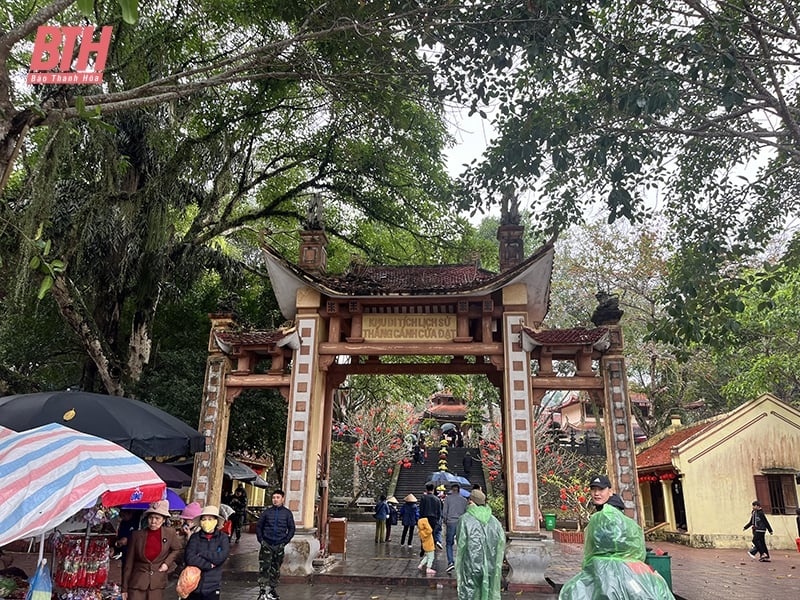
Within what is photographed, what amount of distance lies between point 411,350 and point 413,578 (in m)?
3.43

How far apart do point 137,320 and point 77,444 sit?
28.7 feet

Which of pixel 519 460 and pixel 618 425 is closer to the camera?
pixel 519 460

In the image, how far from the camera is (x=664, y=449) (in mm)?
18328

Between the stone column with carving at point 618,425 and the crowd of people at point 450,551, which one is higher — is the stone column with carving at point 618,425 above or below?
above

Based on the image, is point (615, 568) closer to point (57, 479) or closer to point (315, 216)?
point (57, 479)

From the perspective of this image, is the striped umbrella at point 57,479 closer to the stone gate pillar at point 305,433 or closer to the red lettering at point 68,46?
the red lettering at point 68,46

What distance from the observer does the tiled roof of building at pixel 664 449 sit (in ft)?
56.5

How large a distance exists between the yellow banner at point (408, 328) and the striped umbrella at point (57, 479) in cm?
528

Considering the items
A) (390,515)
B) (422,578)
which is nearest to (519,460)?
(422,578)

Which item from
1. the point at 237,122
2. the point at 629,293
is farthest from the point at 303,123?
the point at 629,293

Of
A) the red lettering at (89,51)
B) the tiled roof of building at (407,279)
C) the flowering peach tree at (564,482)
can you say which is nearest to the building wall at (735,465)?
the flowering peach tree at (564,482)

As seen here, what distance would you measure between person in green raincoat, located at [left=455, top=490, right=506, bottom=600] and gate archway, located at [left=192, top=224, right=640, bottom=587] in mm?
2668

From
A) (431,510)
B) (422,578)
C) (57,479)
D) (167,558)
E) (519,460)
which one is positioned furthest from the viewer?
(431,510)

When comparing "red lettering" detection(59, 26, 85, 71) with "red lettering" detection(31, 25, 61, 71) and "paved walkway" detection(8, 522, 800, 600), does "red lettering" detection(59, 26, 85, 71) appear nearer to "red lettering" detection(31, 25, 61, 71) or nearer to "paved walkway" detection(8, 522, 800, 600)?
"red lettering" detection(31, 25, 61, 71)
